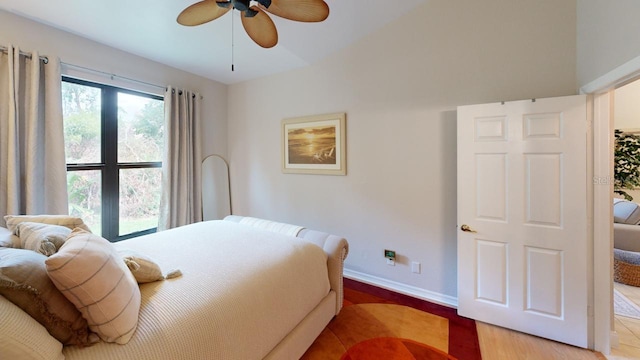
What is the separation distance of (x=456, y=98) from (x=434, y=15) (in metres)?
0.83

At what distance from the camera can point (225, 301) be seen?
48.6 inches

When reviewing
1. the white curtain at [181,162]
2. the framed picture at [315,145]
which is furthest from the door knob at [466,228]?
the white curtain at [181,162]

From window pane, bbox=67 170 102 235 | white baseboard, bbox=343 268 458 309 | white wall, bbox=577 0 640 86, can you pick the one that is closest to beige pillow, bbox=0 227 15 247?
window pane, bbox=67 170 102 235

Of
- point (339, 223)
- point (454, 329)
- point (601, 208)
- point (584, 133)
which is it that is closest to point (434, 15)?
point (584, 133)

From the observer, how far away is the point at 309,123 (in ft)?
10.4

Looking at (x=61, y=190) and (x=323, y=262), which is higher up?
(x=61, y=190)

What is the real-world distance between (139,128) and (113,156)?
1.48ft

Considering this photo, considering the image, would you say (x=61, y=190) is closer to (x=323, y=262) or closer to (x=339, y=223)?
(x=323, y=262)

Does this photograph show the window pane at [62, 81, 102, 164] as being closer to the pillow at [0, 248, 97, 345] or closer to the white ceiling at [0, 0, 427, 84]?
the white ceiling at [0, 0, 427, 84]

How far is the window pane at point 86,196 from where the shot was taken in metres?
2.57

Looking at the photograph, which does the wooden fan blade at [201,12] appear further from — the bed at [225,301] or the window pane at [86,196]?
the window pane at [86,196]

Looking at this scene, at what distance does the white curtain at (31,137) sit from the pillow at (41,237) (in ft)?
3.68

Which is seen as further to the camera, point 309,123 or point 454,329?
point 309,123

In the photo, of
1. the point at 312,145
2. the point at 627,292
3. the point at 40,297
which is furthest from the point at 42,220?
the point at 627,292
